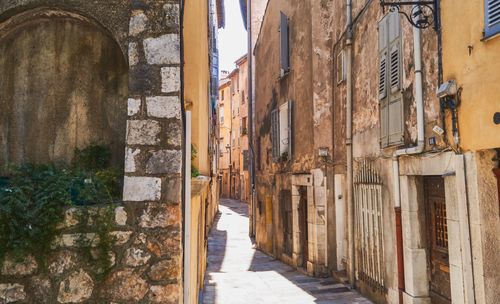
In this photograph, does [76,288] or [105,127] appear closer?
[76,288]

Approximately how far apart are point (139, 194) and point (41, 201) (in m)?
0.69

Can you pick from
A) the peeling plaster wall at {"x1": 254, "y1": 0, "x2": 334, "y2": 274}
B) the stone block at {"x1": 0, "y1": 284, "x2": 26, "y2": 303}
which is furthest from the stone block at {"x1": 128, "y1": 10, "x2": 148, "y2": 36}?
the peeling plaster wall at {"x1": 254, "y1": 0, "x2": 334, "y2": 274}

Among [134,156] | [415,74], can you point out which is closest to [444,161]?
[415,74]

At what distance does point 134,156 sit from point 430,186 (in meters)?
4.70

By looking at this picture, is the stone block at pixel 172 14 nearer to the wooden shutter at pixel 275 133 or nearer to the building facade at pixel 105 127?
the building facade at pixel 105 127

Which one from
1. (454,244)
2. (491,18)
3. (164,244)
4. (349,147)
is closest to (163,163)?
(164,244)

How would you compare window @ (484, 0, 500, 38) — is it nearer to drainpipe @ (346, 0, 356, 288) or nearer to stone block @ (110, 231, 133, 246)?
stone block @ (110, 231, 133, 246)

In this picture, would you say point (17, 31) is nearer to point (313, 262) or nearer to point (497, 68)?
point (497, 68)

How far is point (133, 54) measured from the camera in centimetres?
343

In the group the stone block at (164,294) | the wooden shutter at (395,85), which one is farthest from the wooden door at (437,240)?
the stone block at (164,294)

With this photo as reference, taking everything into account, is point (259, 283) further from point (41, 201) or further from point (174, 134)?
point (41, 201)

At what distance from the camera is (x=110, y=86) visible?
374 cm

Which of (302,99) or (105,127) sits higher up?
(302,99)

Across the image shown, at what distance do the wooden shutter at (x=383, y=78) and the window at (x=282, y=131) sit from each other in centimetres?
501
